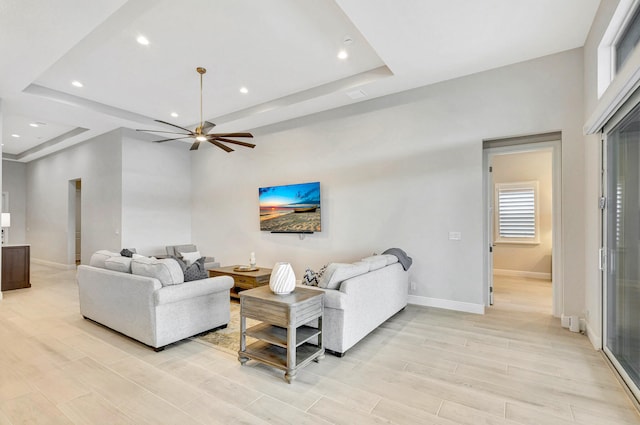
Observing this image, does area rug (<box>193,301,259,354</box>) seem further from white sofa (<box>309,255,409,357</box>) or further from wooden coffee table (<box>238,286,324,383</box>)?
white sofa (<box>309,255,409,357</box>)

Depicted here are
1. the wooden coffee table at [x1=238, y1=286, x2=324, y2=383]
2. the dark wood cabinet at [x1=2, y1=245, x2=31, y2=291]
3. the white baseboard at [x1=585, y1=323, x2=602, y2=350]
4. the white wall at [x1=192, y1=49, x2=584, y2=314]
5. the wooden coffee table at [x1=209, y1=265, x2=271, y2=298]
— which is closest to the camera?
the wooden coffee table at [x1=238, y1=286, x2=324, y2=383]

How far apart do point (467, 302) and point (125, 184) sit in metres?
6.86

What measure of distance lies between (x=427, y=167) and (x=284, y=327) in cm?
323

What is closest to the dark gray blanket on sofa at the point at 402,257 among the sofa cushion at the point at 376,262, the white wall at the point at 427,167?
the white wall at the point at 427,167

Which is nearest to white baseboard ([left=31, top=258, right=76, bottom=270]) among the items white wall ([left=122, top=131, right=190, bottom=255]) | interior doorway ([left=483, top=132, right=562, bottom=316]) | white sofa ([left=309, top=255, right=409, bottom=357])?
white wall ([left=122, top=131, right=190, bottom=255])

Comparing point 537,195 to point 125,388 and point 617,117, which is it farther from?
point 125,388

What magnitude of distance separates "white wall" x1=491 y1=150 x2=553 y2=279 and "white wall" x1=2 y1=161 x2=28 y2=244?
13.5 meters

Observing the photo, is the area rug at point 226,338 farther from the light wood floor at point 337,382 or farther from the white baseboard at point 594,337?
the white baseboard at point 594,337

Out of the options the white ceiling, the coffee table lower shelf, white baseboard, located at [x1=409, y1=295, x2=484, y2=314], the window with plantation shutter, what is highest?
the white ceiling

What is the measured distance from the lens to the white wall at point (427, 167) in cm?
387

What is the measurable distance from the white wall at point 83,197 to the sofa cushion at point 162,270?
13.1 feet

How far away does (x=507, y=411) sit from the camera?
2184 millimetres

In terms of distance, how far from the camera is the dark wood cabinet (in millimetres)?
5961

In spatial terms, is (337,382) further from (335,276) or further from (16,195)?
(16,195)
